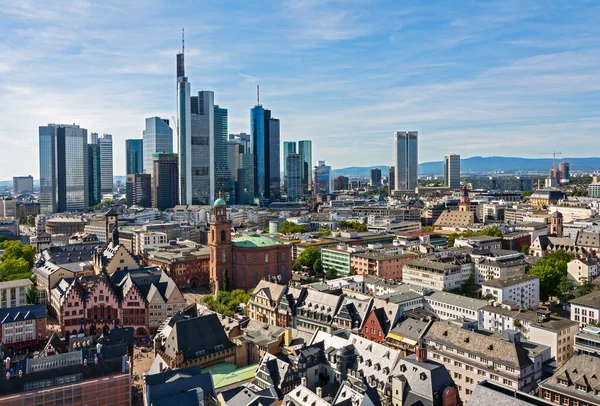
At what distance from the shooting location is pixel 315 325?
78188mm

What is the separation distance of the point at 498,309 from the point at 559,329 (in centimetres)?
1176

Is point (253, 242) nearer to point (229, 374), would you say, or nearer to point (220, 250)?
point (220, 250)

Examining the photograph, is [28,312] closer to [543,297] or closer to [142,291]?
[142,291]

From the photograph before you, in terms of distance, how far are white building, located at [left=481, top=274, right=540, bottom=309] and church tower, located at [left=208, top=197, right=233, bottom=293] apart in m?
50.7


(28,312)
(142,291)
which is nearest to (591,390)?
(142,291)

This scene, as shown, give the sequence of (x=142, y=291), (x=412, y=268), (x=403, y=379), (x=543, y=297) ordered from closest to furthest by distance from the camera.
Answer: (x=403, y=379) < (x=142, y=291) < (x=543, y=297) < (x=412, y=268)

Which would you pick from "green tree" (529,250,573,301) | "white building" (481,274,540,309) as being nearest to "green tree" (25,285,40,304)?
"white building" (481,274,540,309)

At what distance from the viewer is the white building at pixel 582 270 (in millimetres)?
109875

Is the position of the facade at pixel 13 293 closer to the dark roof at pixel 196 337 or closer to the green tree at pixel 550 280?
the dark roof at pixel 196 337

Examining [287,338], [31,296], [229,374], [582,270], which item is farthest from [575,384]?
[31,296]

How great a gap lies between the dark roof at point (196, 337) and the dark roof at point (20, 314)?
28.3 m

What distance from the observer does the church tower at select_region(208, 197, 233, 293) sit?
112750 millimetres

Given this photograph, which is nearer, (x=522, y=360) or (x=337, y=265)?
(x=522, y=360)

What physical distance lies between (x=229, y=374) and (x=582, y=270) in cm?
8252
